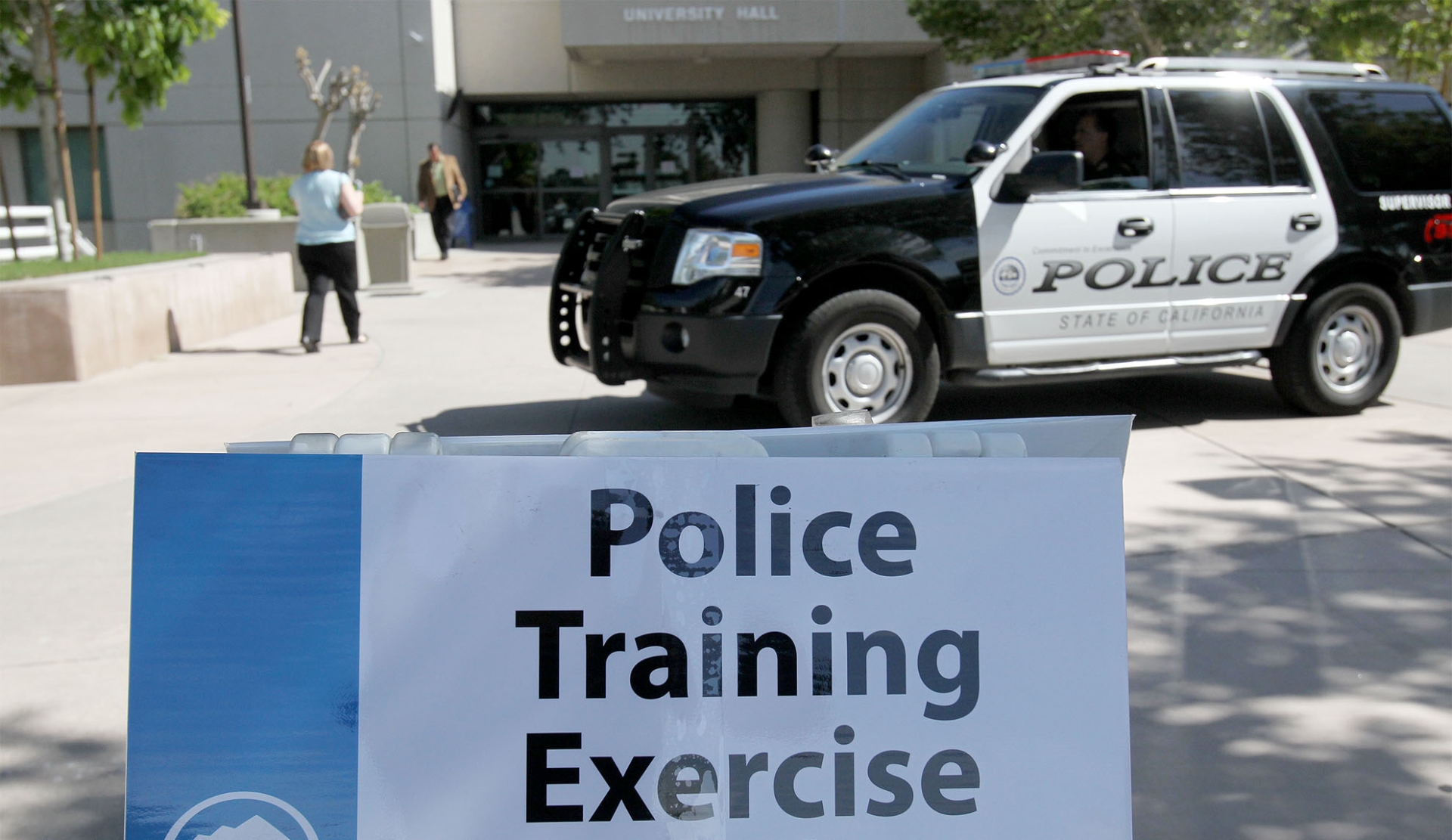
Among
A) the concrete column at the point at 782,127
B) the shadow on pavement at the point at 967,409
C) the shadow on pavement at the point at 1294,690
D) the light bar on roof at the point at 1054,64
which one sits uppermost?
the concrete column at the point at 782,127

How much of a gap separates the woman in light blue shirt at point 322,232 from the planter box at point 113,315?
51.6 inches

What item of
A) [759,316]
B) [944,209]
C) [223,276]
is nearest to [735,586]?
[759,316]

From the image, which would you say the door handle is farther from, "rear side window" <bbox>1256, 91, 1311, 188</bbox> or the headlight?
the headlight

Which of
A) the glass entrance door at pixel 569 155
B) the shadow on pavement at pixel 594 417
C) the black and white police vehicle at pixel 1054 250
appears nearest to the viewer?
the black and white police vehicle at pixel 1054 250

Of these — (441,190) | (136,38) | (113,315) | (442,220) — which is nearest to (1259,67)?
(113,315)

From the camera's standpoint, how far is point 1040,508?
2.25m

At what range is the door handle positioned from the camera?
7.34 meters

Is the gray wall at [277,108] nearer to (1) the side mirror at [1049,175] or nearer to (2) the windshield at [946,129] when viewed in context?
(2) the windshield at [946,129]

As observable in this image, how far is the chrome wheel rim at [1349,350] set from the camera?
7.98 metres

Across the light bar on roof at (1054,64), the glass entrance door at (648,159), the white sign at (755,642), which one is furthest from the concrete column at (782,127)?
the white sign at (755,642)

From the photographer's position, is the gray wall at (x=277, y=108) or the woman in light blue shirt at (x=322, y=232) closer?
the woman in light blue shirt at (x=322, y=232)

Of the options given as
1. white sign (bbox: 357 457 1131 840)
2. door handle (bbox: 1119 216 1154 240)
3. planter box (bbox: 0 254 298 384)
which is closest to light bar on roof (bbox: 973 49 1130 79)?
door handle (bbox: 1119 216 1154 240)

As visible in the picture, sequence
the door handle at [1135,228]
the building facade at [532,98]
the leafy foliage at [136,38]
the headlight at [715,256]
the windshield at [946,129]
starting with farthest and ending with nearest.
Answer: the building facade at [532,98] < the leafy foliage at [136,38] < the windshield at [946,129] < the door handle at [1135,228] < the headlight at [715,256]

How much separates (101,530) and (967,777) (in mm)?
4876
